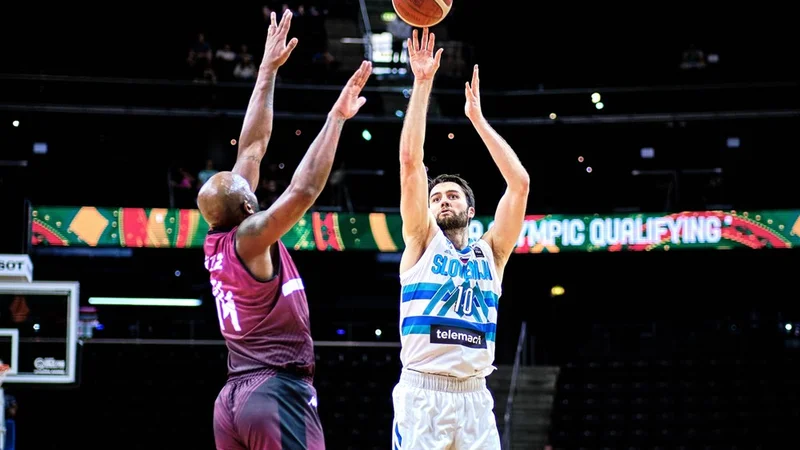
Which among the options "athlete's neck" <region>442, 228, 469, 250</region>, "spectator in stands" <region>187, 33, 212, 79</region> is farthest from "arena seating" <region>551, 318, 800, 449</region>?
"athlete's neck" <region>442, 228, 469, 250</region>

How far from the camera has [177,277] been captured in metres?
25.5

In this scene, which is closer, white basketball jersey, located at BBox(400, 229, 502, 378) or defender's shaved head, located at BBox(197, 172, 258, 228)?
defender's shaved head, located at BBox(197, 172, 258, 228)

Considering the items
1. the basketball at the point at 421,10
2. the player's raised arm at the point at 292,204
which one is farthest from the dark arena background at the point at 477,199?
the player's raised arm at the point at 292,204

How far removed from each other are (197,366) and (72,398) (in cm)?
238

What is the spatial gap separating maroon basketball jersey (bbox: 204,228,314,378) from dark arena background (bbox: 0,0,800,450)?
12040 mm

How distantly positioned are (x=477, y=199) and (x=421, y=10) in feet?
59.7

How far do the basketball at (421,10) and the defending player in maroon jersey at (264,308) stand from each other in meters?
2.24

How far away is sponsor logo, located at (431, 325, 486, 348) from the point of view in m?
5.90

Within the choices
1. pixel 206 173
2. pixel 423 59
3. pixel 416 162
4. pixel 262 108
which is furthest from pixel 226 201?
pixel 206 173

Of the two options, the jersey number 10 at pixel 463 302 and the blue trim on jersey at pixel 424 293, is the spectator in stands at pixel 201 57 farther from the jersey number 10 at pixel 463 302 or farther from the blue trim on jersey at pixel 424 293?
the jersey number 10 at pixel 463 302

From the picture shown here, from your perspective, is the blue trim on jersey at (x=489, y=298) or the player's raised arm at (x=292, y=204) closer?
the player's raised arm at (x=292, y=204)

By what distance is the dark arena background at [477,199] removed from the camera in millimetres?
19812

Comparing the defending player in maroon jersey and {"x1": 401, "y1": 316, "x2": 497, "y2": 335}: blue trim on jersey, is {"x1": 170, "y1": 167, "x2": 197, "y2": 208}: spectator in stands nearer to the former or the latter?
{"x1": 401, "y1": 316, "x2": 497, "y2": 335}: blue trim on jersey

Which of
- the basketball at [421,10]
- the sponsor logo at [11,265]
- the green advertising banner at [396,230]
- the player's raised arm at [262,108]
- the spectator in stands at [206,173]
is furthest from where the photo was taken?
the spectator in stands at [206,173]
